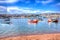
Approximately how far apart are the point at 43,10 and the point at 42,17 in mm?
110

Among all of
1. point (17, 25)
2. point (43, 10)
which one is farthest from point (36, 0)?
point (17, 25)

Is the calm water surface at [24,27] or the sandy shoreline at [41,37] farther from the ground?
the calm water surface at [24,27]

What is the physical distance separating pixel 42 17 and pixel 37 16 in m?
0.08

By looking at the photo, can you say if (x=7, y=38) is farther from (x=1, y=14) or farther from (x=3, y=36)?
(x=1, y=14)

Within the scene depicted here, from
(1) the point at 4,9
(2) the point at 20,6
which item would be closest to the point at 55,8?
(2) the point at 20,6

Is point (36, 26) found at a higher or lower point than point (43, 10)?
lower

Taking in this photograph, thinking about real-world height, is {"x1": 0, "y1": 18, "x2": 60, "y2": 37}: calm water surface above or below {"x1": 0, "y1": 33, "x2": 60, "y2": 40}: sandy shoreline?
above

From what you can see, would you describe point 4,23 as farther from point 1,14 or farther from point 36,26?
point 36,26

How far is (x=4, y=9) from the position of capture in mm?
1941

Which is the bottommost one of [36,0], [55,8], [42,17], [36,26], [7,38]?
[7,38]

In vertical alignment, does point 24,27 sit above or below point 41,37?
above

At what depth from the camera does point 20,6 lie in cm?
197

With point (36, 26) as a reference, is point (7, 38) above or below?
below

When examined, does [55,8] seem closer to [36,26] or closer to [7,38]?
[36,26]
